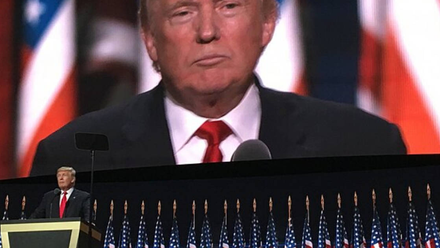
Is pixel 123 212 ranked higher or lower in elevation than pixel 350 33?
lower

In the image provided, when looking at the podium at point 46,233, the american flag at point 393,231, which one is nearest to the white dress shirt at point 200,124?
the american flag at point 393,231

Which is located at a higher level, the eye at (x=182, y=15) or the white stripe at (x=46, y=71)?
the eye at (x=182, y=15)

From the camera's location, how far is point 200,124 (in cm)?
1079

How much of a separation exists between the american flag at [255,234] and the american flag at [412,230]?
177 cm

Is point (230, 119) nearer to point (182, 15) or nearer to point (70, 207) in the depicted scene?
point (182, 15)

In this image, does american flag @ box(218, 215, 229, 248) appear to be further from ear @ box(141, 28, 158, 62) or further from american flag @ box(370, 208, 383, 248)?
ear @ box(141, 28, 158, 62)

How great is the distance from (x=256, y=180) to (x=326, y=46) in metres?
2.03

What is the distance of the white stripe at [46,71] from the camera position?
36.2 feet

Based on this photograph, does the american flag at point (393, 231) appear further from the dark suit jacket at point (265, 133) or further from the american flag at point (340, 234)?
the dark suit jacket at point (265, 133)

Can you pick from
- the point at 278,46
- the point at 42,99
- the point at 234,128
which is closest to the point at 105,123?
the point at 42,99

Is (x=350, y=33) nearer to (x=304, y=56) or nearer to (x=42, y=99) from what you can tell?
(x=304, y=56)

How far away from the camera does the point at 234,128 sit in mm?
10695

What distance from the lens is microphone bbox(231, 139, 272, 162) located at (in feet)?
33.8

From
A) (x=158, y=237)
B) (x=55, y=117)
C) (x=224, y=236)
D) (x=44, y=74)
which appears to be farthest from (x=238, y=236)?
(x=44, y=74)
